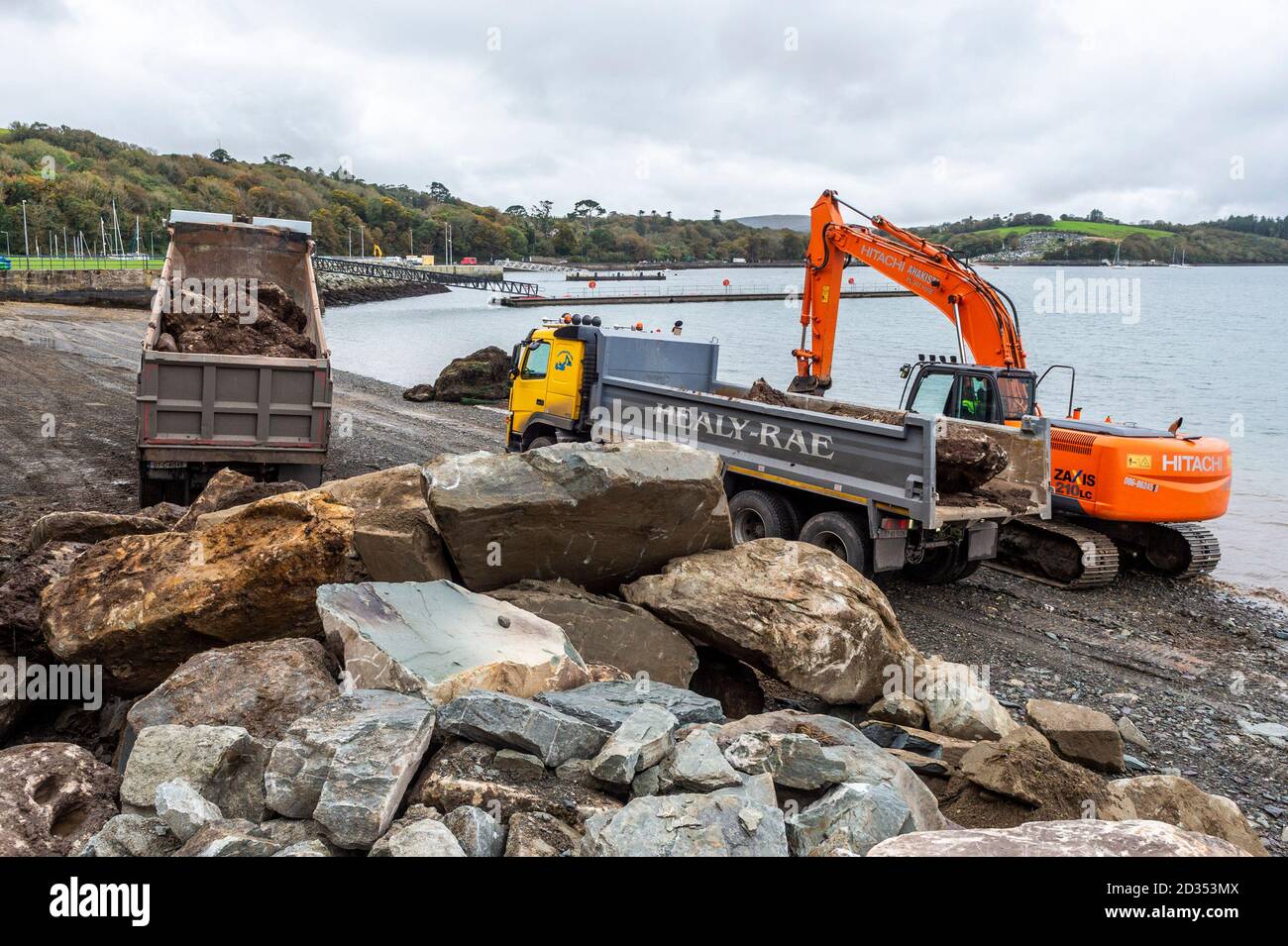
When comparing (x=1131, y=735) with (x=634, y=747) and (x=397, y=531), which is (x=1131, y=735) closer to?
(x=634, y=747)

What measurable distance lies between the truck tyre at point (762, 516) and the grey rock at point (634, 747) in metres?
5.57

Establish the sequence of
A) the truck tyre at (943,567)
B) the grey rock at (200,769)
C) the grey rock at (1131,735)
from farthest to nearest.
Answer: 1. the truck tyre at (943,567)
2. the grey rock at (1131,735)
3. the grey rock at (200,769)

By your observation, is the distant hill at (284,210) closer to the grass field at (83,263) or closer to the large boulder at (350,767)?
the grass field at (83,263)

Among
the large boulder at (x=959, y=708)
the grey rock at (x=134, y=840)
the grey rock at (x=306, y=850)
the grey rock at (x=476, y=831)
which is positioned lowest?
the large boulder at (x=959, y=708)

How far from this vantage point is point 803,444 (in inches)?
370

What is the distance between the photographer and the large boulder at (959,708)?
20.3ft

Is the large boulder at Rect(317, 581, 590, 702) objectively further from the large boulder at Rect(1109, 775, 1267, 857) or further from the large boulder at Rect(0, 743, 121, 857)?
the large boulder at Rect(1109, 775, 1267, 857)

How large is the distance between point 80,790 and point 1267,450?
28.3m

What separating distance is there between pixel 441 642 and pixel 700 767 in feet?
5.68

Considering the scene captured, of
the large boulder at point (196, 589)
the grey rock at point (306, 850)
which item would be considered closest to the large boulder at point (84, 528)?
the large boulder at point (196, 589)

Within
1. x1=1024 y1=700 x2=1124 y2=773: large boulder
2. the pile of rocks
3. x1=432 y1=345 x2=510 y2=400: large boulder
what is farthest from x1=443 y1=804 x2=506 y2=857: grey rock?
x1=432 y1=345 x2=510 y2=400: large boulder

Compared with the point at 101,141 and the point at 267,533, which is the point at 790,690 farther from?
the point at 101,141

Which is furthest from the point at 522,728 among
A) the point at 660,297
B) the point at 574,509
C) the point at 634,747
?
the point at 660,297

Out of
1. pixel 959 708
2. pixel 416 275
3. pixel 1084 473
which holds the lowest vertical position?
pixel 959 708
